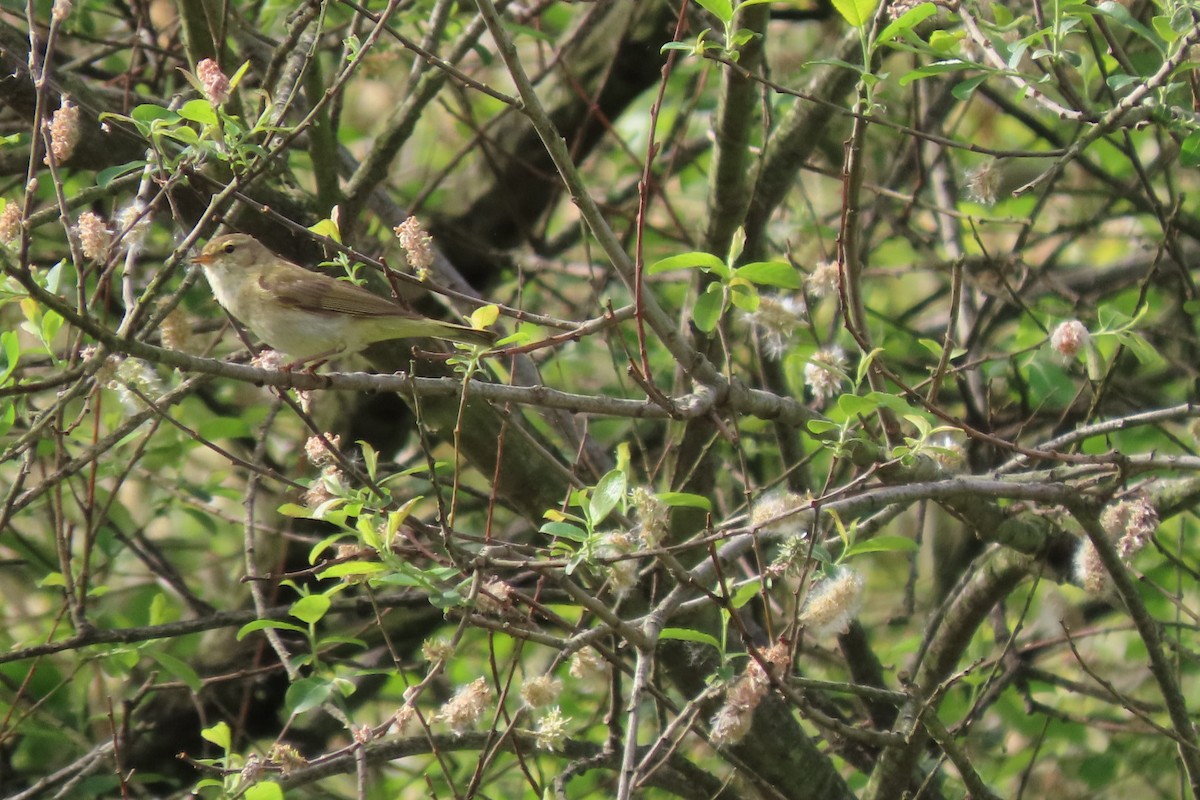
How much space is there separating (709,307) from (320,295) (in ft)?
5.77

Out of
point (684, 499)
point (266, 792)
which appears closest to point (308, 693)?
point (266, 792)

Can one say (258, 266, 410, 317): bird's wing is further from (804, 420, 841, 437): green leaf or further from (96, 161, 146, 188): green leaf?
(804, 420, 841, 437): green leaf

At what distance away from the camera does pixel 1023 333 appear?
429 centimetres

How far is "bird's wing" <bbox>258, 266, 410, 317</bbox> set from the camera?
373cm

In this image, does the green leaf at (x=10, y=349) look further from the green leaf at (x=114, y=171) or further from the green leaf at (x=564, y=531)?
the green leaf at (x=564, y=531)

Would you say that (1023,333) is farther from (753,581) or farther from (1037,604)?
(1037,604)

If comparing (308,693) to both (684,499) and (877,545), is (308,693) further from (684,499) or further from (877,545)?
(877,545)

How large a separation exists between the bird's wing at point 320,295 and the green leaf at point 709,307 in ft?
4.43

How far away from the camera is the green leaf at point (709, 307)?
8.32 ft

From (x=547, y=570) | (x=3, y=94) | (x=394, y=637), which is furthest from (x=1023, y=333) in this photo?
(x=3, y=94)

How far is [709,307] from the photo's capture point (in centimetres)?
256

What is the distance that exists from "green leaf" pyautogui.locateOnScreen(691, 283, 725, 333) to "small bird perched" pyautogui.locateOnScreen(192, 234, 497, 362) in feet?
4.71

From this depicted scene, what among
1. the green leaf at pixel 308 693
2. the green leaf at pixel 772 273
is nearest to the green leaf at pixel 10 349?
the green leaf at pixel 308 693

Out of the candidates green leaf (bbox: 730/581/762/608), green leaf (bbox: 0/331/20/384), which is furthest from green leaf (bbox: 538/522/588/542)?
green leaf (bbox: 0/331/20/384)
